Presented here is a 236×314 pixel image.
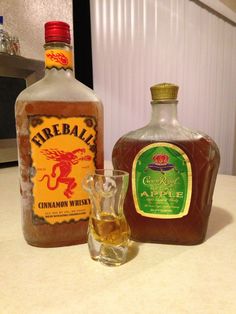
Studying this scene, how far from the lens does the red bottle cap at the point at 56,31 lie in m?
0.43

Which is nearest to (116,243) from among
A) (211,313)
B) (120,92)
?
(211,313)

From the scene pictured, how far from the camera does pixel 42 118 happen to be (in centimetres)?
45

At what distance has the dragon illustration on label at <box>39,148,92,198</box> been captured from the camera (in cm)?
45

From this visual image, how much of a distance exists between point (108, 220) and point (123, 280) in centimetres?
8

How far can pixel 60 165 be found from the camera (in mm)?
456

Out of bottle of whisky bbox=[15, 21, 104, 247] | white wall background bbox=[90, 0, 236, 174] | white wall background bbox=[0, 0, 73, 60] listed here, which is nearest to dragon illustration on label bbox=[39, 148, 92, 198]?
bottle of whisky bbox=[15, 21, 104, 247]

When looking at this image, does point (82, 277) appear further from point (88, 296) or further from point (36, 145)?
point (36, 145)

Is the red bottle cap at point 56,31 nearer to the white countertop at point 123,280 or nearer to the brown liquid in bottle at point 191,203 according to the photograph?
the brown liquid in bottle at point 191,203

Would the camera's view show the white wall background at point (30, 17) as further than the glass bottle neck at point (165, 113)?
Yes

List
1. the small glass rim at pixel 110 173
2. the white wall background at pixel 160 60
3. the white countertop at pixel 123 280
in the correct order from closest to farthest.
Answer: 1. the white countertop at pixel 123 280
2. the small glass rim at pixel 110 173
3. the white wall background at pixel 160 60

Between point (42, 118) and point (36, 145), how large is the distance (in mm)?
40

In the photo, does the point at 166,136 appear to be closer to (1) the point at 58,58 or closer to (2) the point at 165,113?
(2) the point at 165,113

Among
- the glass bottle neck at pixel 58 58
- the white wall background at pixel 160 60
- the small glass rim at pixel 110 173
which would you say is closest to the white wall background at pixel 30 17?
the white wall background at pixel 160 60

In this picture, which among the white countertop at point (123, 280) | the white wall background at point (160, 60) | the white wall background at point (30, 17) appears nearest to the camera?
the white countertop at point (123, 280)
